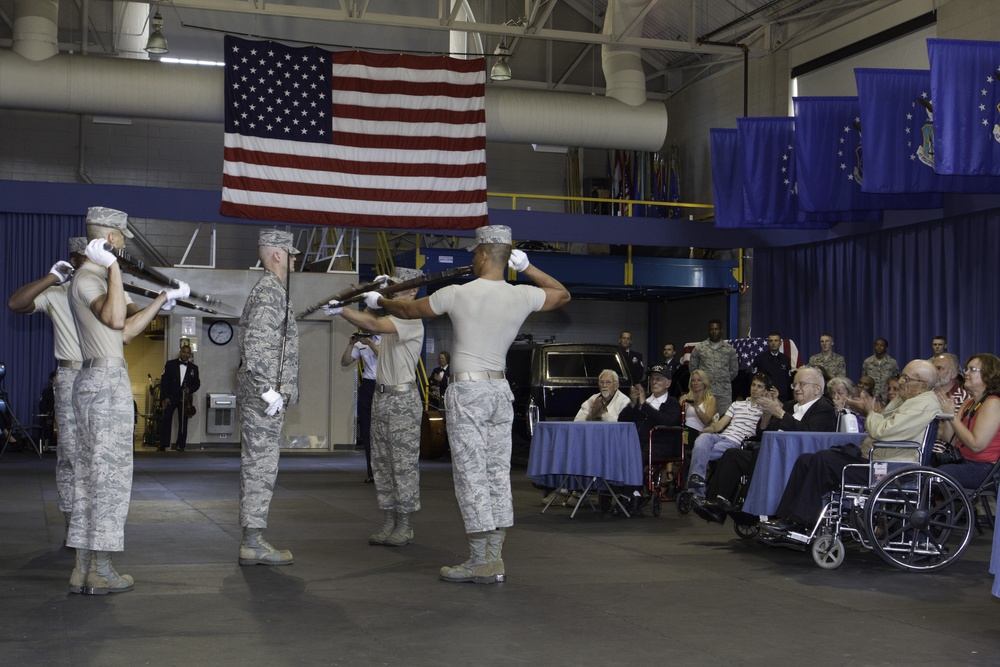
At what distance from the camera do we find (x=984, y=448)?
23.0 feet

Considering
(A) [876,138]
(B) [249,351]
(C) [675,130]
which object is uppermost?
(C) [675,130]

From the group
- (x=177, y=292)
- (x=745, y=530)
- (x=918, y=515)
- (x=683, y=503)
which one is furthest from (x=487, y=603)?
(x=683, y=503)

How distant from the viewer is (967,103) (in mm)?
11250

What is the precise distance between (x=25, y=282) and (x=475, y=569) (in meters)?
13.4

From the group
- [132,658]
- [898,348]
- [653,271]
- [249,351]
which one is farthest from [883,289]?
[132,658]

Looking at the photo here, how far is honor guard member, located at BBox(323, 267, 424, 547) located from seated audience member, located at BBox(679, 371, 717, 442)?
3.74 metres

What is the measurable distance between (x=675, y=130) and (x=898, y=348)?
971 centimetres

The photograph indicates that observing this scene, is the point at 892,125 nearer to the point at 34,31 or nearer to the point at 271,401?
the point at 271,401

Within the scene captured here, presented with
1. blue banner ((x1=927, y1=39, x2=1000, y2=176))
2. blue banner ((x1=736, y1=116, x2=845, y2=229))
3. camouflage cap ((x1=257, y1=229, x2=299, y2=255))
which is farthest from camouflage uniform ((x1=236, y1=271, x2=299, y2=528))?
blue banner ((x1=736, y1=116, x2=845, y2=229))

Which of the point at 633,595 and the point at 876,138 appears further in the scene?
the point at 876,138

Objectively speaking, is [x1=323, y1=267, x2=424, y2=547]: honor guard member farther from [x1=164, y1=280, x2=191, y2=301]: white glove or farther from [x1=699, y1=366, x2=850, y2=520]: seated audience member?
A: [x1=699, y1=366, x2=850, y2=520]: seated audience member

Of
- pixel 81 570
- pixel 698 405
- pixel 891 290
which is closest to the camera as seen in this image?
pixel 81 570

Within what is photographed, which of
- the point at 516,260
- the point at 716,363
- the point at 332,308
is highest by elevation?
the point at 516,260

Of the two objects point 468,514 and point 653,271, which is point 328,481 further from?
point 653,271
